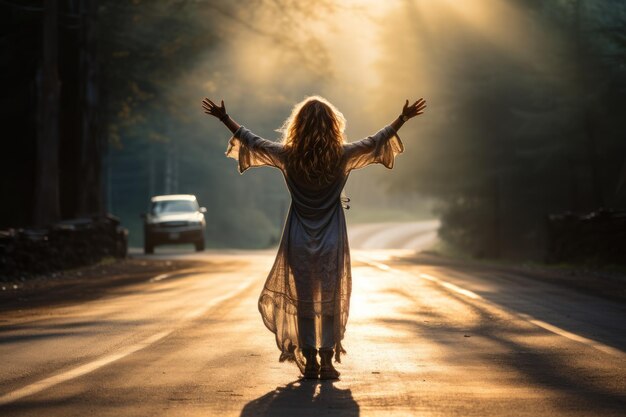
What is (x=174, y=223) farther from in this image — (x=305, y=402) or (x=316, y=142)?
(x=305, y=402)

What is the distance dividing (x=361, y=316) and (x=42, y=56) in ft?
58.4

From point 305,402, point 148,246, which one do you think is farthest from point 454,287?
point 148,246

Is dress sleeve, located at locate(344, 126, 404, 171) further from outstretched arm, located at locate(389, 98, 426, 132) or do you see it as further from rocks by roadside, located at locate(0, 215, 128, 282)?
rocks by roadside, located at locate(0, 215, 128, 282)

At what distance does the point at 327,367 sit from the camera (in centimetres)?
886

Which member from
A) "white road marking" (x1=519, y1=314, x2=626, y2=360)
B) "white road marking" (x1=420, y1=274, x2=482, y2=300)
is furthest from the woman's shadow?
"white road marking" (x1=420, y1=274, x2=482, y2=300)

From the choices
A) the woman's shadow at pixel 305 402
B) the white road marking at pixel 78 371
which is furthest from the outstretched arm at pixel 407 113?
the white road marking at pixel 78 371

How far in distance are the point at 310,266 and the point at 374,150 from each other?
3.55ft

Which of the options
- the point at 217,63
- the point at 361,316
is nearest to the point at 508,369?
the point at 361,316

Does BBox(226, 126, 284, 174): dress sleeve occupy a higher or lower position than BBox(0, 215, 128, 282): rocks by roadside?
higher

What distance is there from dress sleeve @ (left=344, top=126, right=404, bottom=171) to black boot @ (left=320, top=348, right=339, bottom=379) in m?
1.42

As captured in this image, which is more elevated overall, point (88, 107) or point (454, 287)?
point (88, 107)

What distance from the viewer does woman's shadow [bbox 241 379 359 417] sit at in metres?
7.34

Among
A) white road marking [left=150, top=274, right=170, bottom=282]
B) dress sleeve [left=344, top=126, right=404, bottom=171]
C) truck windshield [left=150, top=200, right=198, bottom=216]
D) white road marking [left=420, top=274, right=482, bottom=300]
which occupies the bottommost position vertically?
white road marking [left=420, top=274, right=482, bottom=300]

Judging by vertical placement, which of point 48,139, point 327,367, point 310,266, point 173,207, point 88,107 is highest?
point 88,107
